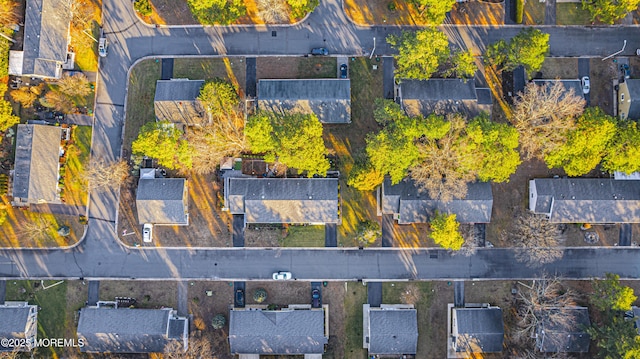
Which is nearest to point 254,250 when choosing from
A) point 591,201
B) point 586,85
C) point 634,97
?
point 591,201

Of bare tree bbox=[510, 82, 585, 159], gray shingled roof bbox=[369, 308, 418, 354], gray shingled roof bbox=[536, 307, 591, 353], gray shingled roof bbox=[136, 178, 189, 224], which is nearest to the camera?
bare tree bbox=[510, 82, 585, 159]

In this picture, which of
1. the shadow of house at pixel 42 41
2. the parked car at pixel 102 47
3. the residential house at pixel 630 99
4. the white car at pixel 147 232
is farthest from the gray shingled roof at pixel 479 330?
the shadow of house at pixel 42 41

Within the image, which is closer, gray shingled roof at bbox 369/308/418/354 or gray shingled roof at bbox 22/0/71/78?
gray shingled roof at bbox 369/308/418/354

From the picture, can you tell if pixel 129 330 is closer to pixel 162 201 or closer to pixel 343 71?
pixel 162 201

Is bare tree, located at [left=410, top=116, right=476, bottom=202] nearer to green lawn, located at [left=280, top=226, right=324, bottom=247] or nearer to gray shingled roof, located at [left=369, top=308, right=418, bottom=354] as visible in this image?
green lawn, located at [left=280, top=226, right=324, bottom=247]

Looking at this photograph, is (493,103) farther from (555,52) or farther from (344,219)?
(344,219)

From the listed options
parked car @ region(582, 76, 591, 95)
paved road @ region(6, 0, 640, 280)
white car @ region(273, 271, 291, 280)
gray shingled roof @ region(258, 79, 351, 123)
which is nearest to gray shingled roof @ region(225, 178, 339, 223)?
paved road @ region(6, 0, 640, 280)

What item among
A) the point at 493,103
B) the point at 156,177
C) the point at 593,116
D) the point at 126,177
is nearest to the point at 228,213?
the point at 156,177
